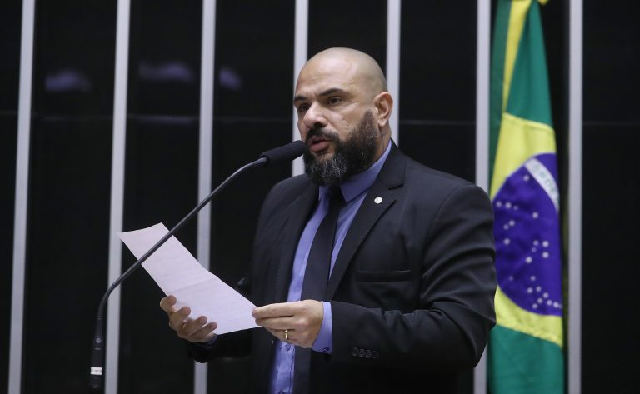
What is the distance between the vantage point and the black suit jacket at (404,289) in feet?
6.24

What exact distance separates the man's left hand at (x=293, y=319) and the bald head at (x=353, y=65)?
0.75 m

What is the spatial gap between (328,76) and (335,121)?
0.43 ft

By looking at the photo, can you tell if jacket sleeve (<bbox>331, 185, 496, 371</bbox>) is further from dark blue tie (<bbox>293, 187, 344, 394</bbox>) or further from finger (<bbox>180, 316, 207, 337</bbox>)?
finger (<bbox>180, 316, 207, 337</bbox>)

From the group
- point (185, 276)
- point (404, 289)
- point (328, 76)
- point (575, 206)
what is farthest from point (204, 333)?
point (575, 206)

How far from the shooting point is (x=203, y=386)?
3.99 meters

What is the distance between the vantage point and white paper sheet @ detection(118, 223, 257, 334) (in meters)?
1.85

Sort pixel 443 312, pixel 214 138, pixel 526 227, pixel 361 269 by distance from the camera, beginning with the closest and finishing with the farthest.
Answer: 1. pixel 443 312
2. pixel 361 269
3. pixel 526 227
4. pixel 214 138

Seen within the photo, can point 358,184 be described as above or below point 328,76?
below

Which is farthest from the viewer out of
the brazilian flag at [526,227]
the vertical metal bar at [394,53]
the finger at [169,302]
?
the vertical metal bar at [394,53]

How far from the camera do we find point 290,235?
7.47ft

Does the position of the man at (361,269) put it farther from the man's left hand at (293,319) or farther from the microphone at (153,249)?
the microphone at (153,249)

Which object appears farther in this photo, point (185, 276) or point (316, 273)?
point (316, 273)

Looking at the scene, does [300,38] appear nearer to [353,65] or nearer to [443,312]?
[353,65]

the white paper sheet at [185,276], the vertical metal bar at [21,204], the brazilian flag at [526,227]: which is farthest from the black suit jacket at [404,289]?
the vertical metal bar at [21,204]
